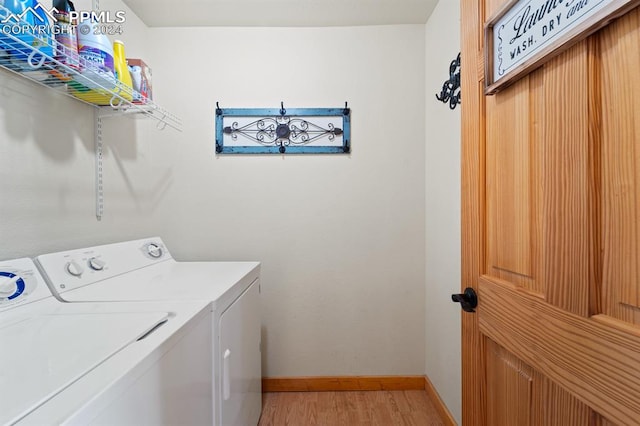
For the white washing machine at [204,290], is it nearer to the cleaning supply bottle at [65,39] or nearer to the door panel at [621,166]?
the cleaning supply bottle at [65,39]

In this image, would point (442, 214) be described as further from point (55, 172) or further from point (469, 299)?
point (55, 172)

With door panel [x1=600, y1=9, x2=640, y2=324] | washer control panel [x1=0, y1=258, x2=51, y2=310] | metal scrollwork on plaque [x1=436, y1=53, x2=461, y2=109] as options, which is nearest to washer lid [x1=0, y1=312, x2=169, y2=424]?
washer control panel [x1=0, y1=258, x2=51, y2=310]

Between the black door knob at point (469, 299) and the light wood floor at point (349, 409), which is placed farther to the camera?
the light wood floor at point (349, 409)

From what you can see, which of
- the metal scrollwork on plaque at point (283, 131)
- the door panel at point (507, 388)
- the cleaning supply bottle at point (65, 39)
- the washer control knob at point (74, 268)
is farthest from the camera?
the metal scrollwork on plaque at point (283, 131)

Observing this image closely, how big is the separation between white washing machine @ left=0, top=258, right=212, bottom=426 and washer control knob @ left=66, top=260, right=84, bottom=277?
11 cm

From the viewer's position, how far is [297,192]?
6.93ft

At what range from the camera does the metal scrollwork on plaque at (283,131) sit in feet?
6.84

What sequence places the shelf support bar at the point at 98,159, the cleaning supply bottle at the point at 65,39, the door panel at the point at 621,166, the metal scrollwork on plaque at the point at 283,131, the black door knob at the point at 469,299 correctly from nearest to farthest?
the door panel at the point at 621,166 → the black door knob at the point at 469,299 → the cleaning supply bottle at the point at 65,39 → the shelf support bar at the point at 98,159 → the metal scrollwork on plaque at the point at 283,131

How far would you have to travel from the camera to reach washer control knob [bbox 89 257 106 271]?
4.31 feet

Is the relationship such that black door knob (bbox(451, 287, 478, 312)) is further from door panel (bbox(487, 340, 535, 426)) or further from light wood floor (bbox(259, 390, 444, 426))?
light wood floor (bbox(259, 390, 444, 426))

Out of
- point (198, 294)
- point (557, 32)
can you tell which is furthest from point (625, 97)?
point (198, 294)

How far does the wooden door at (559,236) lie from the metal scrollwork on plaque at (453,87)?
78 centimetres

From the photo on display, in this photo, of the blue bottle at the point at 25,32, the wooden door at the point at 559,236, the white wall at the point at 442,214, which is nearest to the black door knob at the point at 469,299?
the wooden door at the point at 559,236

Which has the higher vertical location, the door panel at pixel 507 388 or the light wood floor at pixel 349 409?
the door panel at pixel 507 388
